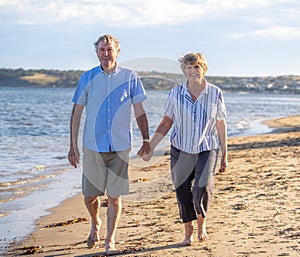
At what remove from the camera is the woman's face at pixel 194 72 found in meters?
5.46

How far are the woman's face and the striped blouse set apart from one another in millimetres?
114

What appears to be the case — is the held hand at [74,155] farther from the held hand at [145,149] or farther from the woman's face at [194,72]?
the woman's face at [194,72]

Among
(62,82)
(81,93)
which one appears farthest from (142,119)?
(62,82)

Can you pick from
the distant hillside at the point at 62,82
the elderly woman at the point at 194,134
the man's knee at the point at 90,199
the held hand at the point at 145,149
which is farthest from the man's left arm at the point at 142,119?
the distant hillside at the point at 62,82

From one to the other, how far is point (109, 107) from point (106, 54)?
0.48m

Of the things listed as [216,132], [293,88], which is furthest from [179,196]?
→ [293,88]

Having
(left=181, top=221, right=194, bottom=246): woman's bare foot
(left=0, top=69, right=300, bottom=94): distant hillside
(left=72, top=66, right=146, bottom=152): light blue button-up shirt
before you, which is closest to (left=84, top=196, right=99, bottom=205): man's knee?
(left=72, top=66, right=146, bottom=152): light blue button-up shirt

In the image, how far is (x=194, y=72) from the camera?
547cm

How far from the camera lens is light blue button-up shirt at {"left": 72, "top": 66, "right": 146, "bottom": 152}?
540cm

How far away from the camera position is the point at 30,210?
8.23 metres

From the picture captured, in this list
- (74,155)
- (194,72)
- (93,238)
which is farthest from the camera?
(93,238)

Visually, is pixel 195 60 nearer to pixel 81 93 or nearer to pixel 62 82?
pixel 81 93

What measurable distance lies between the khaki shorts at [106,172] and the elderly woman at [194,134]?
1.50 feet

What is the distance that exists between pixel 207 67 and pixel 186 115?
1.64 ft
